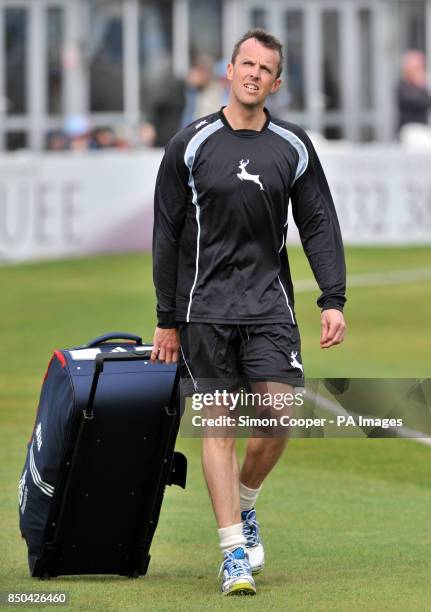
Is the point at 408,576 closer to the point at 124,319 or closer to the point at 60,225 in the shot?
the point at 124,319

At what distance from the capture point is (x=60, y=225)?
22.4m

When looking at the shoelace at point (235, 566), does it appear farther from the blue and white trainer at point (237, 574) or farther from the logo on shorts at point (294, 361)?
the logo on shorts at point (294, 361)

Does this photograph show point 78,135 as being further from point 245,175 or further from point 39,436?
point 245,175

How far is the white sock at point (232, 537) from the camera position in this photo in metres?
6.14

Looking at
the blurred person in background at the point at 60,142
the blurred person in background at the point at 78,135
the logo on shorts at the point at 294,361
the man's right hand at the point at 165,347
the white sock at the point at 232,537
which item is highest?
the man's right hand at the point at 165,347

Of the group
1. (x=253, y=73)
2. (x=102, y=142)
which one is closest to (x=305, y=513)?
(x=253, y=73)

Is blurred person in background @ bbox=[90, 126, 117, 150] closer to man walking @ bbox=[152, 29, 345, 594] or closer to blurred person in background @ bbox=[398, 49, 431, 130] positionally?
blurred person in background @ bbox=[398, 49, 431, 130]

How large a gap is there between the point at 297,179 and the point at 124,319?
10.2 metres

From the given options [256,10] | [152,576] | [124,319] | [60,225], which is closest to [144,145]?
A: [60,225]

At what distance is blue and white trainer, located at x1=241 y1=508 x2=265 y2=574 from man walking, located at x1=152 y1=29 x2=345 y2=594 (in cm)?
19

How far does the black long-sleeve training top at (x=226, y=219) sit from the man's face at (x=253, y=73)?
4.7 inches

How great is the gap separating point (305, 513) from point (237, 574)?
1942mm

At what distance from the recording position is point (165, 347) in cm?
623

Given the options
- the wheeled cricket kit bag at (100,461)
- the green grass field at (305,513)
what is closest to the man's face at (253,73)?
the wheeled cricket kit bag at (100,461)
